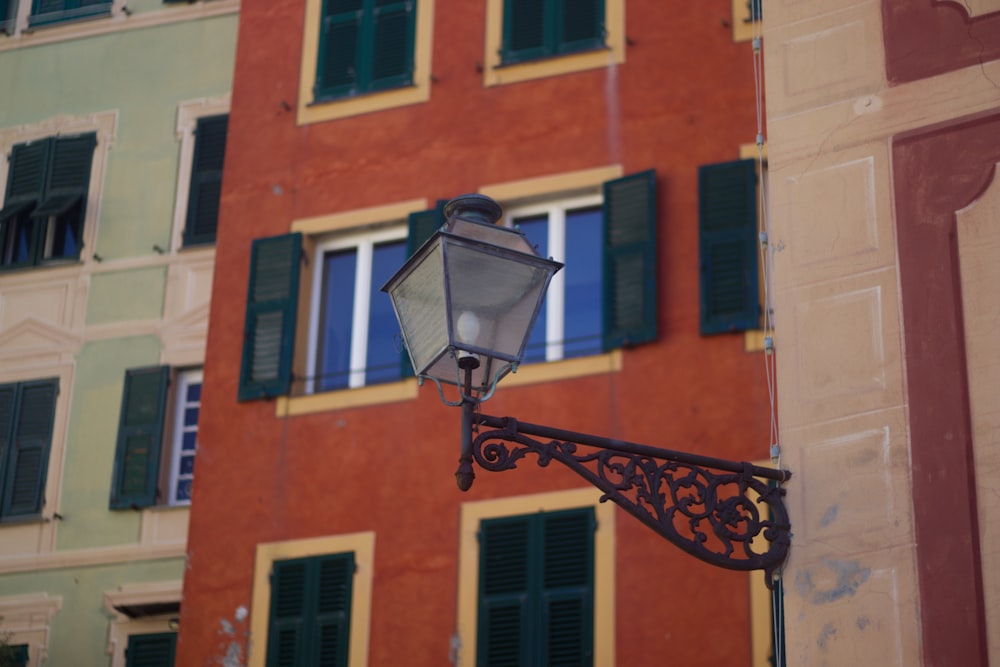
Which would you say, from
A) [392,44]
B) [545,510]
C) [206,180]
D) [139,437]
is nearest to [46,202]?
[206,180]

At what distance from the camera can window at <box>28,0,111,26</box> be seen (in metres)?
20.1

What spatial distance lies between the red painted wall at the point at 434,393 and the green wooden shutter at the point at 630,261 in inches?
4.2

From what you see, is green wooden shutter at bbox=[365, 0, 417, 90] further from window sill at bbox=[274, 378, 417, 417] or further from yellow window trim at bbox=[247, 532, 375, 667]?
yellow window trim at bbox=[247, 532, 375, 667]

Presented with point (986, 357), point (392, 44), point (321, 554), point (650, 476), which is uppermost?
point (392, 44)

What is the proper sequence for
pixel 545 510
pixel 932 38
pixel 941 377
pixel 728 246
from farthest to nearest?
pixel 728 246
pixel 545 510
pixel 932 38
pixel 941 377

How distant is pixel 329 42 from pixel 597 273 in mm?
3501

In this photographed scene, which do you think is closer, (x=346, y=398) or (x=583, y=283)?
(x=583, y=283)

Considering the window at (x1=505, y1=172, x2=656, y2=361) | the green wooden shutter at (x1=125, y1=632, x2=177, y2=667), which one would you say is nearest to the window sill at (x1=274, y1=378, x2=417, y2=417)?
the window at (x1=505, y1=172, x2=656, y2=361)

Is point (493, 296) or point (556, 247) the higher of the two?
point (556, 247)

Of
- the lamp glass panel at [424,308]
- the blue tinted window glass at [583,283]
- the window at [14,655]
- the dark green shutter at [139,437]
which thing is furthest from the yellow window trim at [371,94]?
the lamp glass panel at [424,308]

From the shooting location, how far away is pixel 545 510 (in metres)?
14.8

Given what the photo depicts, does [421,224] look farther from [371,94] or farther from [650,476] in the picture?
[650,476]

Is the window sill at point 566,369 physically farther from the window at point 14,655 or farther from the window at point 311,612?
the window at point 14,655

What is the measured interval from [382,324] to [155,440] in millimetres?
2533
